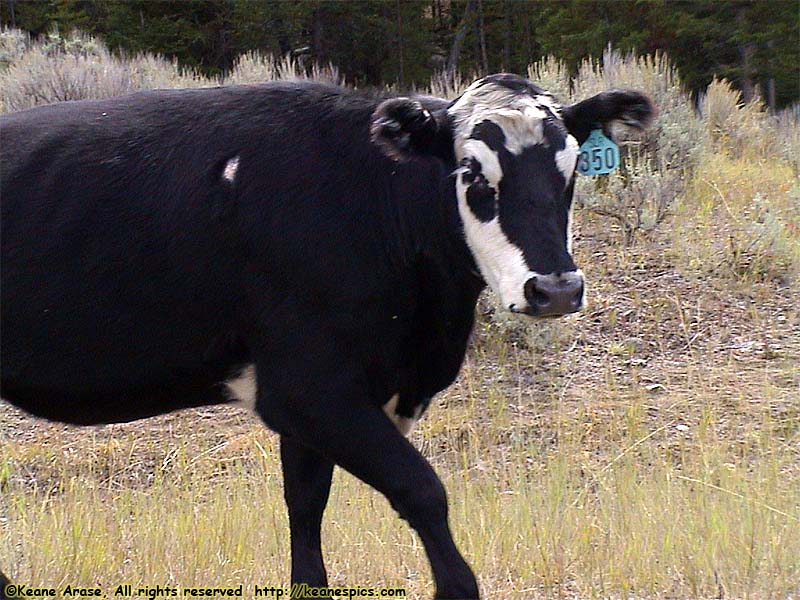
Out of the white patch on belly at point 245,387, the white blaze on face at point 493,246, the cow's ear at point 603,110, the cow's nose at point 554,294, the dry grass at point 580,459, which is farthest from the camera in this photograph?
the dry grass at point 580,459

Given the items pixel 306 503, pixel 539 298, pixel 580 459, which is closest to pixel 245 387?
pixel 306 503

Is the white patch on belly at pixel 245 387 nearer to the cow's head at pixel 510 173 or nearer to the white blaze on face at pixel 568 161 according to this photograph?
the cow's head at pixel 510 173

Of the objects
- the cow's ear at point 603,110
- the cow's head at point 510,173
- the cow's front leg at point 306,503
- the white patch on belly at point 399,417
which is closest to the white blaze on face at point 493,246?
the cow's head at point 510,173

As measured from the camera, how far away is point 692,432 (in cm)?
716

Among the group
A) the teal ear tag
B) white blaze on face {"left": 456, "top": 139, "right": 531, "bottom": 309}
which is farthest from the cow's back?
the teal ear tag

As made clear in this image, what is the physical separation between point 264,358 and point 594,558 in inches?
73.9

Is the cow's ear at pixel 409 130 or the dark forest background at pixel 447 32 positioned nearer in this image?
the cow's ear at pixel 409 130

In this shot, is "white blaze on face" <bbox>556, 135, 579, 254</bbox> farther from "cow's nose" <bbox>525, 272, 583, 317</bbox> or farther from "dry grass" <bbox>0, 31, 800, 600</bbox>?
"dry grass" <bbox>0, 31, 800, 600</bbox>

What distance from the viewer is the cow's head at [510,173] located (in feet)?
11.3

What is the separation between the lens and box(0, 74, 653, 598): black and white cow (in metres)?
3.69

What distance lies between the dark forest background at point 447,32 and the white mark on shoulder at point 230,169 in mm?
20449

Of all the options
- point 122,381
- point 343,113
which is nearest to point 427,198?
point 343,113

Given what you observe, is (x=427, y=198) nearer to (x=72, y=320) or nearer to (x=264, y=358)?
(x=264, y=358)

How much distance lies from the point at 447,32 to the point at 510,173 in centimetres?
2462
